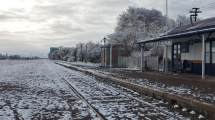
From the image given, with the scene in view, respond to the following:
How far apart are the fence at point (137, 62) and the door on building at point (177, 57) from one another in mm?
4870

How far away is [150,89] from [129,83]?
3.50m

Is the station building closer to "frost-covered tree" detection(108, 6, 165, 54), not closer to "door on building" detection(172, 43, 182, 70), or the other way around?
"door on building" detection(172, 43, 182, 70)

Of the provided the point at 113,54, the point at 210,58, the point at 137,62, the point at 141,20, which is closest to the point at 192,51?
the point at 210,58

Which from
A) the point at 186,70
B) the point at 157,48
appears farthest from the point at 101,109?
the point at 157,48

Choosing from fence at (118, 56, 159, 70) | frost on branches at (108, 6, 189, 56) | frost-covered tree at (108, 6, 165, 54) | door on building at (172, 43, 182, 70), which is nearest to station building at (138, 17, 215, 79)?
door on building at (172, 43, 182, 70)

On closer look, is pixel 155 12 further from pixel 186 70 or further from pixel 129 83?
pixel 129 83

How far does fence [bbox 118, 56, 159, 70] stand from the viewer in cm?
2797

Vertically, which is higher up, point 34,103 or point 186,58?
point 186,58

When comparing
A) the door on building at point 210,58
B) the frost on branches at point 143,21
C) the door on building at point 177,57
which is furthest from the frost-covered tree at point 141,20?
the door on building at point 210,58

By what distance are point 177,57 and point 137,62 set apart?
11432 mm

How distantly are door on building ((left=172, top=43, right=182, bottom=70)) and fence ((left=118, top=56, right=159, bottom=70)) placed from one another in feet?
16.0

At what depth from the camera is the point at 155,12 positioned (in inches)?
2346

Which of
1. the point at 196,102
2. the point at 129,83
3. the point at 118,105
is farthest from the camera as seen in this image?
the point at 129,83

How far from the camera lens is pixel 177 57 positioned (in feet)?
72.4
